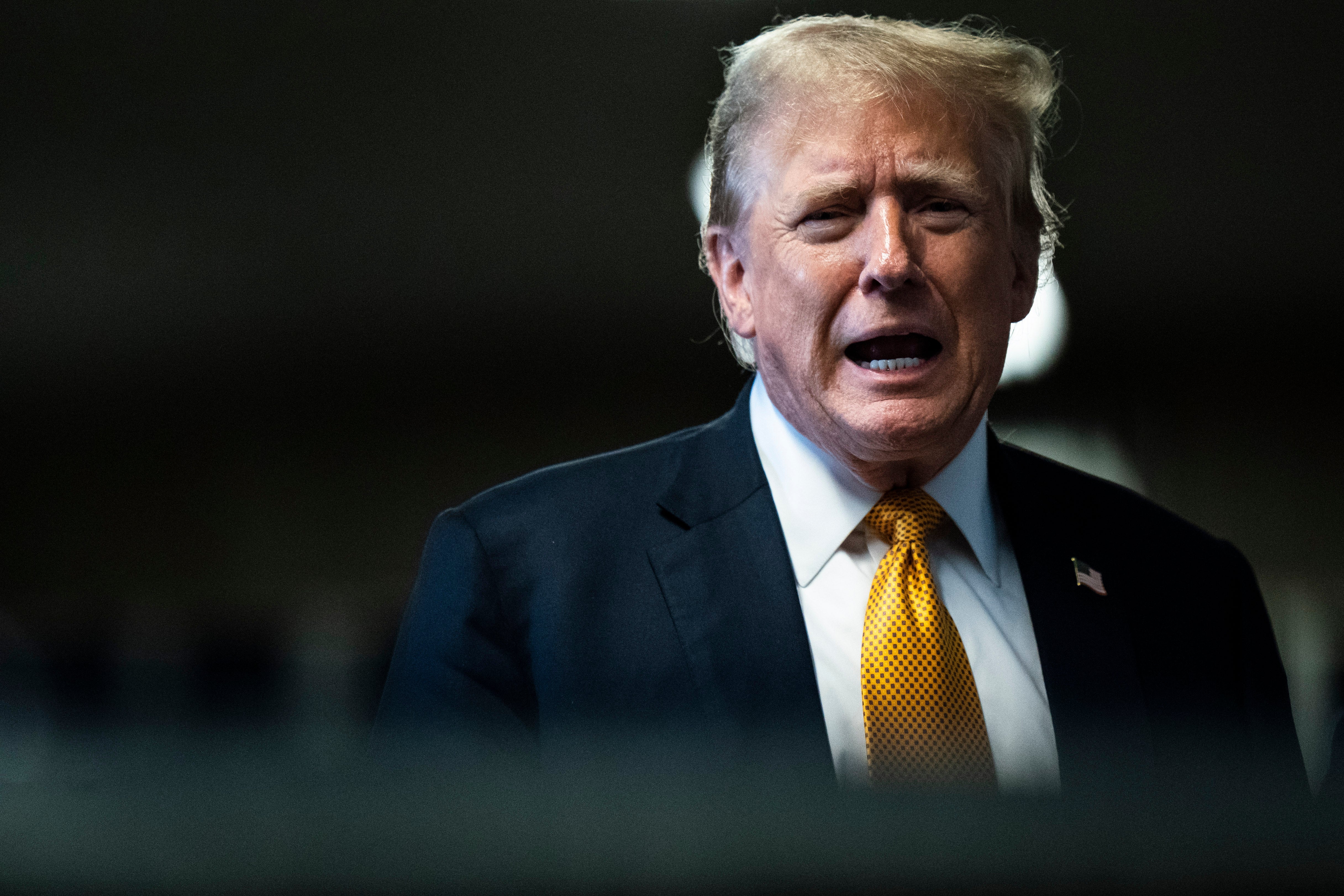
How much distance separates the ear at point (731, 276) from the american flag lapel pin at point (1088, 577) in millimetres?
280

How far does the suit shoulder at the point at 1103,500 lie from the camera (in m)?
0.87

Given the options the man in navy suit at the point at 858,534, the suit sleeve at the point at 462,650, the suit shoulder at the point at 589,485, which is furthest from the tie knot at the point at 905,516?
the suit sleeve at the point at 462,650

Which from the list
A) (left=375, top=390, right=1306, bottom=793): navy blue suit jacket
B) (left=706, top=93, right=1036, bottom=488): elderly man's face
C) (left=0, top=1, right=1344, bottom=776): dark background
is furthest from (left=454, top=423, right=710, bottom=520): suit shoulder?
(left=0, top=1, right=1344, bottom=776): dark background

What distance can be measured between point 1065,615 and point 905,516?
0.13 metres

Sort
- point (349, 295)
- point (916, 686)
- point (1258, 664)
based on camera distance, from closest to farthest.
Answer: point (349, 295) < point (916, 686) < point (1258, 664)

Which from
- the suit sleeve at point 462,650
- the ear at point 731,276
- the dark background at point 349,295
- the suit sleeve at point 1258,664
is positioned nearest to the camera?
the dark background at point 349,295

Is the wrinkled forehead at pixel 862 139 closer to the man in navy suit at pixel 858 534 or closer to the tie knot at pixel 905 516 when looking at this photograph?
the man in navy suit at pixel 858 534

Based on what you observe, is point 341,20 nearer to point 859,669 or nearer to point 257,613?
point 257,613

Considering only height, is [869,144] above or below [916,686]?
above

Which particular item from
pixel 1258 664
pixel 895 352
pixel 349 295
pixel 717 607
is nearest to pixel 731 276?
pixel 895 352

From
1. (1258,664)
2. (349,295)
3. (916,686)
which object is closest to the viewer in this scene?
(349,295)

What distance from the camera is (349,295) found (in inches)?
11.8

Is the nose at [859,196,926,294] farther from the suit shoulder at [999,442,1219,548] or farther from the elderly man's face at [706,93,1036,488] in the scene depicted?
the suit shoulder at [999,442,1219,548]

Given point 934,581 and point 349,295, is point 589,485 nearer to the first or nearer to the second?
point 934,581
